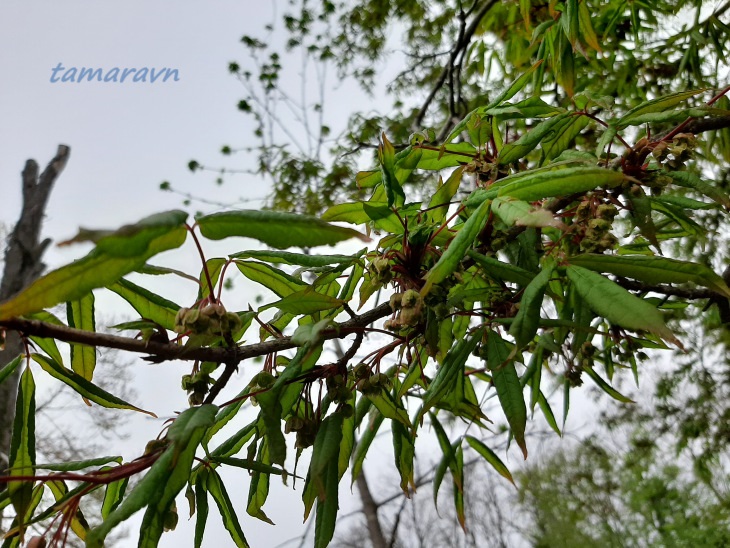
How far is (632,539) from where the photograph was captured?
4.47m

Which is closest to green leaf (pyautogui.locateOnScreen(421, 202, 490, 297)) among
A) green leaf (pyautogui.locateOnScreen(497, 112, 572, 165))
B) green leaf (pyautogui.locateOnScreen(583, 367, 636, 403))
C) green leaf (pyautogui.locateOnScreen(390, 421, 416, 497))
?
green leaf (pyautogui.locateOnScreen(497, 112, 572, 165))

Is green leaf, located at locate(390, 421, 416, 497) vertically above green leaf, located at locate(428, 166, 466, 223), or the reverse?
green leaf, located at locate(428, 166, 466, 223)

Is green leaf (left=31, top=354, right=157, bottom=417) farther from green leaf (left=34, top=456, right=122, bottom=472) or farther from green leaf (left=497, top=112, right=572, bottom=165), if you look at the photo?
green leaf (left=497, top=112, right=572, bottom=165)

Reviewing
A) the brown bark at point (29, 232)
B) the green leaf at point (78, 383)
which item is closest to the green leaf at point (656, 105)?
the green leaf at point (78, 383)

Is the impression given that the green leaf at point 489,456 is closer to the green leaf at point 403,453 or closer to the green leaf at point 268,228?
the green leaf at point 403,453

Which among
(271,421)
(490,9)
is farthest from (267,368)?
(490,9)

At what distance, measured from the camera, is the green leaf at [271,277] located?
20.1 inches

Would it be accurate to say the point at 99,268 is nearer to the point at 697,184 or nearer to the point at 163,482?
the point at 163,482

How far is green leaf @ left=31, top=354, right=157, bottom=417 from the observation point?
434 mm

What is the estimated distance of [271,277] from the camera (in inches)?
20.5

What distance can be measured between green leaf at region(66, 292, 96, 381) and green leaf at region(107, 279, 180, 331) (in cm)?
3

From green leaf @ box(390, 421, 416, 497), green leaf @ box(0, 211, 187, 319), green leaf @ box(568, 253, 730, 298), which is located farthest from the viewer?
green leaf @ box(390, 421, 416, 497)

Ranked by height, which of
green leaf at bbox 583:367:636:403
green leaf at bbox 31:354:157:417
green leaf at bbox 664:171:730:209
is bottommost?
green leaf at bbox 31:354:157:417

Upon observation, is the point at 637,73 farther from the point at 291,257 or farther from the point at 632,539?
the point at 632,539
